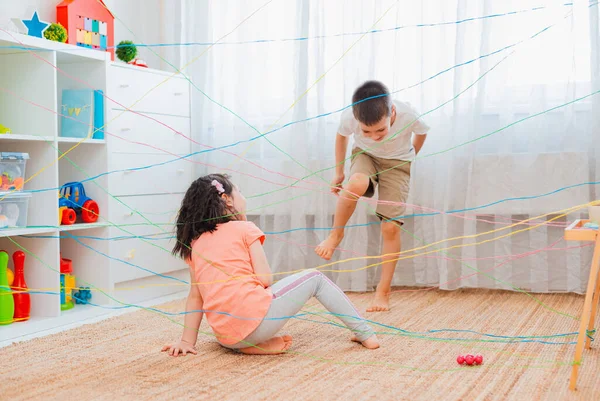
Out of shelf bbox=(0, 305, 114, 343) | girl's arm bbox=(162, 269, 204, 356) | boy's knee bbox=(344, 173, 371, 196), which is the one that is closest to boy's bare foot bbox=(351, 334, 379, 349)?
girl's arm bbox=(162, 269, 204, 356)

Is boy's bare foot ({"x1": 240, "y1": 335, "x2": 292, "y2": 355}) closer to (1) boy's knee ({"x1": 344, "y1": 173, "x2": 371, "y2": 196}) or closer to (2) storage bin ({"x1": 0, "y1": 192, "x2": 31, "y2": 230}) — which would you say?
(1) boy's knee ({"x1": 344, "y1": 173, "x2": 371, "y2": 196})

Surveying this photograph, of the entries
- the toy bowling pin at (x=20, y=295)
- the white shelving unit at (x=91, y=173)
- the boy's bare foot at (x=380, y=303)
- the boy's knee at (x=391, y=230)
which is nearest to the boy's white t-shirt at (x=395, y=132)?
the boy's knee at (x=391, y=230)

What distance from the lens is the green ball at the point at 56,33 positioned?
2.37m

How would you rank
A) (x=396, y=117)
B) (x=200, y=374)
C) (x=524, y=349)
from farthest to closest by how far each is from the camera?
(x=396, y=117) → (x=524, y=349) → (x=200, y=374)

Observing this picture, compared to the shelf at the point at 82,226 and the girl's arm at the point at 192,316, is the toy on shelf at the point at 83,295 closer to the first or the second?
the shelf at the point at 82,226

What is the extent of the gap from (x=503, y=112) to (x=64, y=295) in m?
1.78

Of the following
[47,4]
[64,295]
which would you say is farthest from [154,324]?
[47,4]

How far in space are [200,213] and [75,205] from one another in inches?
34.6

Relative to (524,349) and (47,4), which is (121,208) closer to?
(47,4)

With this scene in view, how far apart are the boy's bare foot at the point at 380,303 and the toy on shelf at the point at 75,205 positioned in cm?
106

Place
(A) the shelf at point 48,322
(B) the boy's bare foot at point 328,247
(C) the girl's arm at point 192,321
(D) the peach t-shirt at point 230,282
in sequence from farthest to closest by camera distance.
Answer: (B) the boy's bare foot at point 328,247 → (A) the shelf at point 48,322 → (C) the girl's arm at point 192,321 → (D) the peach t-shirt at point 230,282

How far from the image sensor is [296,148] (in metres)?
2.88

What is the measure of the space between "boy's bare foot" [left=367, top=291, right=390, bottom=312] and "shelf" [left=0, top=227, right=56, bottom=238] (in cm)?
112

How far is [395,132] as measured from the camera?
7.82ft
